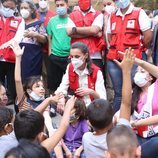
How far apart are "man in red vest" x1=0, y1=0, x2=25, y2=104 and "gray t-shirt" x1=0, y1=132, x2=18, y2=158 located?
254 cm

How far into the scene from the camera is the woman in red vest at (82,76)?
4.54 meters

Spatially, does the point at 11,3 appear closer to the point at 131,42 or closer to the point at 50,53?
the point at 50,53

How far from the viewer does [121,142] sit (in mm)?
2510

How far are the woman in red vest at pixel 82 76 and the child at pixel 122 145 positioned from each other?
186 cm

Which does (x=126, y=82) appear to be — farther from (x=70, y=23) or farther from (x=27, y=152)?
(x=70, y=23)

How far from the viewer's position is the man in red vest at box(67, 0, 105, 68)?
5.33m

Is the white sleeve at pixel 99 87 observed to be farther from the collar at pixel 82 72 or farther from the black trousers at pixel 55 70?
the black trousers at pixel 55 70

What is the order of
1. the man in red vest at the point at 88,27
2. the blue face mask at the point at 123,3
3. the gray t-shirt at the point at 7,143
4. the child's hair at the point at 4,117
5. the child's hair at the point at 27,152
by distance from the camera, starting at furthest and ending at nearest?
the man in red vest at the point at 88,27 < the blue face mask at the point at 123,3 < the child's hair at the point at 4,117 < the gray t-shirt at the point at 7,143 < the child's hair at the point at 27,152

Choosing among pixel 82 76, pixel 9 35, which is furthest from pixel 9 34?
pixel 82 76

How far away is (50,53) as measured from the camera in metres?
5.84

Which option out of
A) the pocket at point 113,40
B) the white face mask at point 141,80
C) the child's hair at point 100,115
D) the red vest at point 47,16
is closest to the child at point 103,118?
the child's hair at point 100,115

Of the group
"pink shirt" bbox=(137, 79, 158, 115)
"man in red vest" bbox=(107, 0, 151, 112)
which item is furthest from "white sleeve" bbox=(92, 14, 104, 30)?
"pink shirt" bbox=(137, 79, 158, 115)

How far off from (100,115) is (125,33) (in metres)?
2.16

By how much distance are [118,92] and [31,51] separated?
1430 mm
